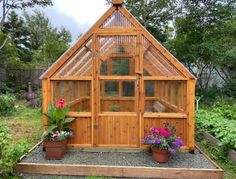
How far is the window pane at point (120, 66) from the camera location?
5414mm

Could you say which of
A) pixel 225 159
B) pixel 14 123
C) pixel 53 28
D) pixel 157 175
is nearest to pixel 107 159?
pixel 157 175

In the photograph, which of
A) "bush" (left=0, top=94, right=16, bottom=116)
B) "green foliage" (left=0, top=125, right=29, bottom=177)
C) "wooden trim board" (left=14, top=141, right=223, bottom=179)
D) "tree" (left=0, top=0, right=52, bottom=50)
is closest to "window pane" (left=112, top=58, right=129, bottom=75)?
"wooden trim board" (left=14, top=141, right=223, bottom=179)

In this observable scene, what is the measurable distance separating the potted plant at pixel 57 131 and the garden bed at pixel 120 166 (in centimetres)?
17

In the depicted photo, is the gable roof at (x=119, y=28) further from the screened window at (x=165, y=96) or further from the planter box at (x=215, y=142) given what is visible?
the planter box at (x=215, y=142)

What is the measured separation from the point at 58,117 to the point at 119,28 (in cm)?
211

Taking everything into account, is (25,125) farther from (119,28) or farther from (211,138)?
(211,138)

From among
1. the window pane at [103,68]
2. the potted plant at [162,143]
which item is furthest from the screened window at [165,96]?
the window pane at [103,68]

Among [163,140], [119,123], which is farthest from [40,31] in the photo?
[163,140]

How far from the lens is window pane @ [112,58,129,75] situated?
5.41m

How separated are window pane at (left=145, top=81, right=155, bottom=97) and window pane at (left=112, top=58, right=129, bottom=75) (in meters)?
0.47

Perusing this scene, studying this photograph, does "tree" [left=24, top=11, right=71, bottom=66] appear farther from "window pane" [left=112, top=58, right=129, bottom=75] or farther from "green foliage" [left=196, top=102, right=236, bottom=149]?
"window pane" [left=112, top=58, right=129, bottom=75]

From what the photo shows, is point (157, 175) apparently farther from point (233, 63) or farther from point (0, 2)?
point (0, 2)

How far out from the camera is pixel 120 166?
4512mm

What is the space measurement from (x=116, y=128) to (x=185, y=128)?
1386 mm
